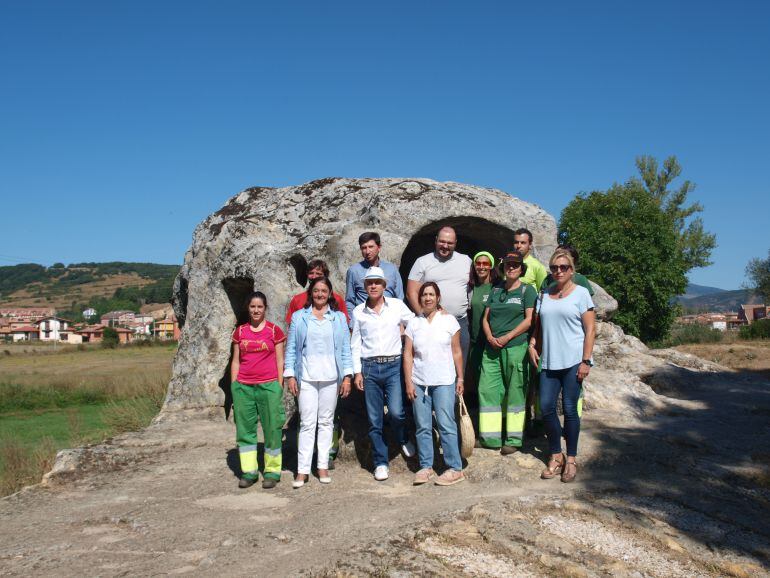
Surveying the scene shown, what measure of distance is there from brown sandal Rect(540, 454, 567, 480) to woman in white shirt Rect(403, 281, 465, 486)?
67 centimetres

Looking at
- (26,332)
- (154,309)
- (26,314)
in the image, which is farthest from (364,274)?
(26,314)

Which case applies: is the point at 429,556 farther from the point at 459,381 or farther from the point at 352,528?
the point at 459,381

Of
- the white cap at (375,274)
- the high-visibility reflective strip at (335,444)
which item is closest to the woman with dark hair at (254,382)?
the high-visibility reflective strip at (335,444)

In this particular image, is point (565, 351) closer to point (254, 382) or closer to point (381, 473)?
point (381, 473)

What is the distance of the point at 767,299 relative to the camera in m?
35.7

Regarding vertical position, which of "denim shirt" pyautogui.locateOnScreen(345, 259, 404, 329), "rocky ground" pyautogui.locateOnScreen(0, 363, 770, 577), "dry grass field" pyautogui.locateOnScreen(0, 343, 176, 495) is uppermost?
"denim shirt" pyautogui.locateOnScreen(345, 259, 404, 329)

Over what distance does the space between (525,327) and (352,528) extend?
235 cm

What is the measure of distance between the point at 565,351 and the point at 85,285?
13199 cm

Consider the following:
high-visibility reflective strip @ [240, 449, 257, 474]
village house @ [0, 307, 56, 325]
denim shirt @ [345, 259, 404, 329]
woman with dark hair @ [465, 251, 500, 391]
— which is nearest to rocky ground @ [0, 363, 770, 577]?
high-visibility reflective strip @ [240, 449, 257, 474]

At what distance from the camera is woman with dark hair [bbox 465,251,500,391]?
6129 millimetres

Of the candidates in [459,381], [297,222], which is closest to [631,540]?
[459,381]

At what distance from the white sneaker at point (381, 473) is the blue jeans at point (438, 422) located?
1.04 feet

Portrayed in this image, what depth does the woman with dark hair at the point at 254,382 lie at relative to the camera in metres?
5.74

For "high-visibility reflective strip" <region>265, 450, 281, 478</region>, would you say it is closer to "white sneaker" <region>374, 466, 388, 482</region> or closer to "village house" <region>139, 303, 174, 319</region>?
"white sneaker" <region>374, 466, 388, 482</region>
